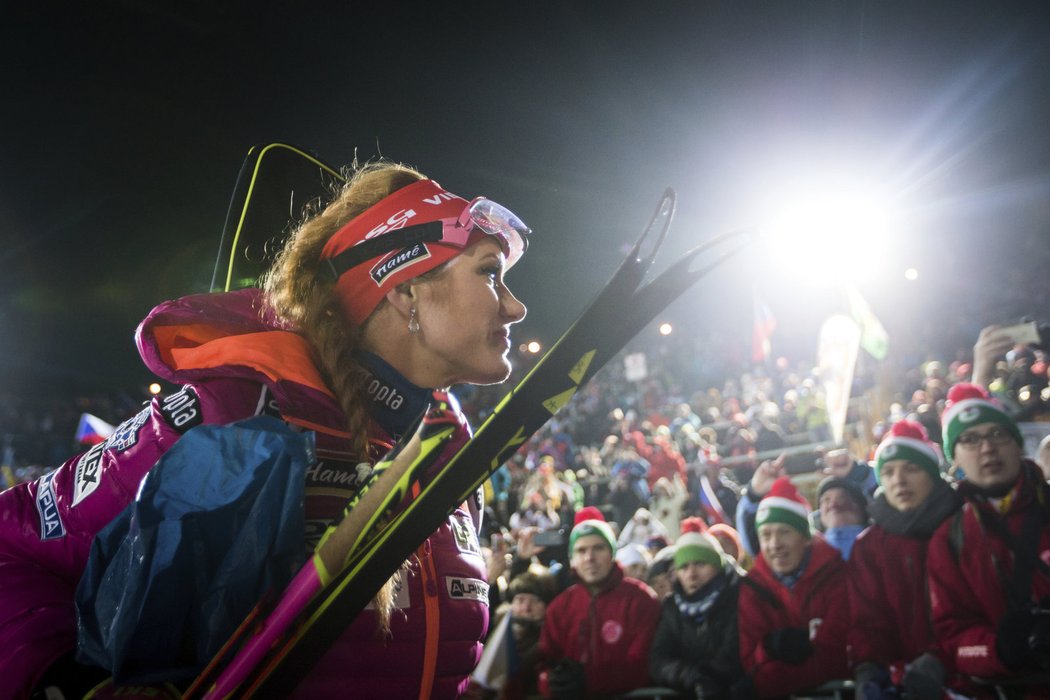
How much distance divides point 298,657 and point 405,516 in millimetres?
304

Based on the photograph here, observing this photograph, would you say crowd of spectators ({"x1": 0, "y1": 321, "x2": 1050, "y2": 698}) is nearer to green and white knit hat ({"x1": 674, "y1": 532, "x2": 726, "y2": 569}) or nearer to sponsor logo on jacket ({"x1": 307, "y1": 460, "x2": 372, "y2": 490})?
green and white knit hat ({"x1": 674, "y1": 532, "x2": 726, "y2": 569})

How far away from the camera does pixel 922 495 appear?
162 inches

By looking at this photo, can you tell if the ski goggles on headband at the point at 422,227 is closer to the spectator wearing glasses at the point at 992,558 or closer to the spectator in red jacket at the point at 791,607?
the spectator wearing glasses at the point at 992,558

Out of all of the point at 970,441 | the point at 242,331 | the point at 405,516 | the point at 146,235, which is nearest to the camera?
the point at 405,516

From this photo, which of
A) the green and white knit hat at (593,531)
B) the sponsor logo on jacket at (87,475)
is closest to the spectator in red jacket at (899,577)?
the green and white knit hat at (593,531)

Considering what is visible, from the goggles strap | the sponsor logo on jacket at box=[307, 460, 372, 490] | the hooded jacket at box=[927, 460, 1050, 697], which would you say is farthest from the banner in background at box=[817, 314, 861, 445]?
the sponsor logo on jacket at box=[307, 460, 372, 490]

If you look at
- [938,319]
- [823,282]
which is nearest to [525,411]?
[938,319]

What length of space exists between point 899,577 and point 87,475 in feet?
13.2

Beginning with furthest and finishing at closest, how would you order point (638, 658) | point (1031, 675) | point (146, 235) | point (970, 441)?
1. point (146, 235)
2. point (638, 658)
3. point (970, 441)
4. point (1031, 675)

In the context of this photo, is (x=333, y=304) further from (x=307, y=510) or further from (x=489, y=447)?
(x=489, y=447)

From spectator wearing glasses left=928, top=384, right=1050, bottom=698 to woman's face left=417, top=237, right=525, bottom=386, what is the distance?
3180mm

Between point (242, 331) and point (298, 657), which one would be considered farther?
point (242, 331)

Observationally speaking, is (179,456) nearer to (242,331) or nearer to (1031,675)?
(242,331)

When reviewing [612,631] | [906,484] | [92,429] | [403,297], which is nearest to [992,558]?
[906,484]
